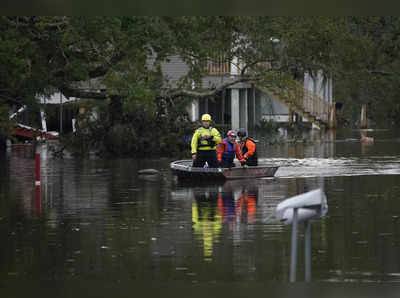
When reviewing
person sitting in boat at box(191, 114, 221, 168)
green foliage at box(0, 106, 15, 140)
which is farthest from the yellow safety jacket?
green foliage at box(0, 106, 15, 140)

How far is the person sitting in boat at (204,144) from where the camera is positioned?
27812 millimetres

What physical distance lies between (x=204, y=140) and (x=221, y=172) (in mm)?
928

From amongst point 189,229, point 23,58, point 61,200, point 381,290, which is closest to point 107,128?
point 23,58

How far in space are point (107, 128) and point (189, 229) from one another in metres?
24.9

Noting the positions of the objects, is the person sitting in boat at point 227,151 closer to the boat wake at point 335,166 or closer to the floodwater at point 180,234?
the floodwater at point 180,234

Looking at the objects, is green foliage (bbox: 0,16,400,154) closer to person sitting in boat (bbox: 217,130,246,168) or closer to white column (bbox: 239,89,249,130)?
white column (bbox: 239,89,249,130)

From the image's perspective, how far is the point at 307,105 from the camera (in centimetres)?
6831

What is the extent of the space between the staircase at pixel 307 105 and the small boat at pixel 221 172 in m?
33.8

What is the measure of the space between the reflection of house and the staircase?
9cm

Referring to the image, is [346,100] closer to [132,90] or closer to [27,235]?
[132,90]

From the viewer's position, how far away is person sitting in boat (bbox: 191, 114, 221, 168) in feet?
91.2

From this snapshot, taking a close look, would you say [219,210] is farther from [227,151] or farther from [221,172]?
[227,151]

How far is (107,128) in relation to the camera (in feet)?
139

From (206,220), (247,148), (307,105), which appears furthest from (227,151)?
(307,105)
